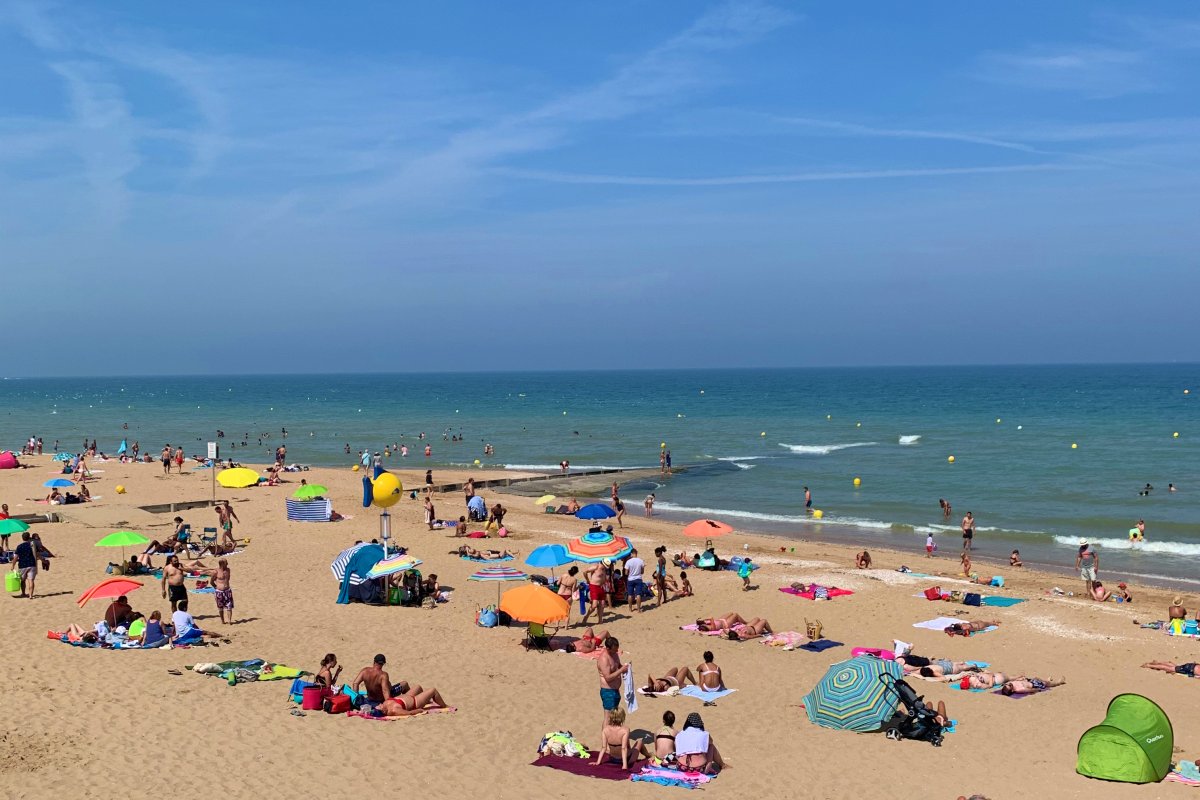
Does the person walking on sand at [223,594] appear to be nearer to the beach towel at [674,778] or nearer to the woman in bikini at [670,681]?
the woman in bikini at [670,681]

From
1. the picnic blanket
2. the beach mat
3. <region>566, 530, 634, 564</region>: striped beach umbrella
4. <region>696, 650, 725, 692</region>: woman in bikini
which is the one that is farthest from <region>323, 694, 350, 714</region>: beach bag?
<region>566, 530, 634, 564</region>: striped beach umbrella

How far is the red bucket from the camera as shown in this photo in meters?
12.2

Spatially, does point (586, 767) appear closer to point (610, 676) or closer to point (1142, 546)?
point (610, 676)

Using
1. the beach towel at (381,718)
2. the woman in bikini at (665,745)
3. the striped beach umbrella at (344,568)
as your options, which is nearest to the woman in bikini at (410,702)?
the beach towel at (381,718)

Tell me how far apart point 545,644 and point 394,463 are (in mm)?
42078

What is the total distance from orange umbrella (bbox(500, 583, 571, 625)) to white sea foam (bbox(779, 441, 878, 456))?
4457 cm

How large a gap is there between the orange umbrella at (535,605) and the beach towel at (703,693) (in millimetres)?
2610

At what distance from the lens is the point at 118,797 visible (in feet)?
31.0

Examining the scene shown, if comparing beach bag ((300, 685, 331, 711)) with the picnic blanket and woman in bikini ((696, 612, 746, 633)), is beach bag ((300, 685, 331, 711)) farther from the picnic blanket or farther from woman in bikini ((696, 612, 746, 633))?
woman in bikini ((696, 612, 746, 633))

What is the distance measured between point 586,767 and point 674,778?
98 centimetres

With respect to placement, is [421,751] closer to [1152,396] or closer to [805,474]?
[805,474]

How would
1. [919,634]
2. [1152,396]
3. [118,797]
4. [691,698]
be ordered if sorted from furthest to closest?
[1152,396] → [919,634] → [691,698] → [118,797]

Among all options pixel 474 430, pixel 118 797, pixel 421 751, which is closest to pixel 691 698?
pixel 421 751

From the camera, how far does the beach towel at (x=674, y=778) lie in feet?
34.4
